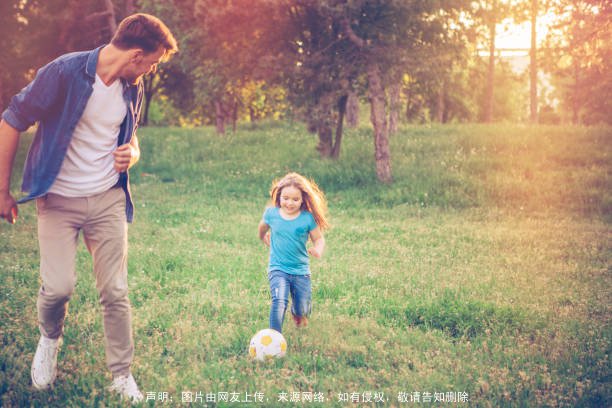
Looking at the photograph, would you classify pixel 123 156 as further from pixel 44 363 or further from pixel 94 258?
pixel 44 363

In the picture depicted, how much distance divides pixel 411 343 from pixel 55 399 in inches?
130

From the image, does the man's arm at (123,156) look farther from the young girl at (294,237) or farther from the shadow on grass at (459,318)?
the shadow on grass at (459,318)

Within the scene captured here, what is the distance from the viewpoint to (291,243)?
566 centimetres

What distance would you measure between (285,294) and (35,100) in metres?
2.90

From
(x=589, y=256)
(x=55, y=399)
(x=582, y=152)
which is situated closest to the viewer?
(x=55, y=399)

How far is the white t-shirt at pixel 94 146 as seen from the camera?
4086 millimetres

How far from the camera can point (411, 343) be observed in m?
5.60

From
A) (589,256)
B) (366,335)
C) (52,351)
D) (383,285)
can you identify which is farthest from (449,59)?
(52,351)

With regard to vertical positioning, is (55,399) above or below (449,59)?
below

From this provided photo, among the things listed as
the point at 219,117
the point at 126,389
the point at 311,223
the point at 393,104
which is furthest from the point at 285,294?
the point at 219,117

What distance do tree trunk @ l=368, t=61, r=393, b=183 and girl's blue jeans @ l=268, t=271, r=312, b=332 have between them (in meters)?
9.88

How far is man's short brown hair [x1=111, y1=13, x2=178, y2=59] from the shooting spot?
3977 millimetres

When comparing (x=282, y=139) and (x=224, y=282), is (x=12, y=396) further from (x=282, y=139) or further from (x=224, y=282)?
(x=282, y=139)

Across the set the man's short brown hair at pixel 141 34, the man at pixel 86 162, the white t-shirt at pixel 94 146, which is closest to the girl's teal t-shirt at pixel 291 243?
the man at pixel 86 162
